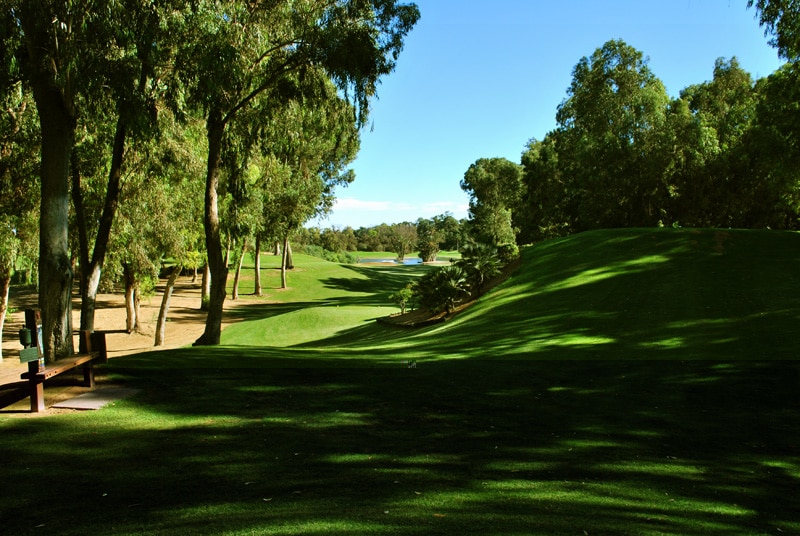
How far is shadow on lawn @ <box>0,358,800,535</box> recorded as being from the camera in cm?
452

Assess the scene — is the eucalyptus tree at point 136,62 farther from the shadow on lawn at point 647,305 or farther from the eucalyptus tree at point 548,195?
the eucalyptus tree at point 548,195

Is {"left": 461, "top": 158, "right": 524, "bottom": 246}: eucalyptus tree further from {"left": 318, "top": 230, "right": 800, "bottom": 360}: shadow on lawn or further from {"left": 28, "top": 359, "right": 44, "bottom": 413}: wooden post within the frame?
{"left": 28, "top": 359, "right": 44, "bottom": 413}: wooden post

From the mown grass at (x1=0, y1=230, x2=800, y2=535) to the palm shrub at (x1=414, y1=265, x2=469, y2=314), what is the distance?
8.47 m

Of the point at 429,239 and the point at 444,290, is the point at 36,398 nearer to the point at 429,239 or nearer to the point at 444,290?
the point at 444,290

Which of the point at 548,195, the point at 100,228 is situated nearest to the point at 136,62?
the point at 100,228

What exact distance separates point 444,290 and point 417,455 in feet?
58.9

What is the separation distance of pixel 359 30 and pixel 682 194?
34.9 m

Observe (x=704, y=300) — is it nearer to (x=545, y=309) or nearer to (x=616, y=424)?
(x=545, y=309)

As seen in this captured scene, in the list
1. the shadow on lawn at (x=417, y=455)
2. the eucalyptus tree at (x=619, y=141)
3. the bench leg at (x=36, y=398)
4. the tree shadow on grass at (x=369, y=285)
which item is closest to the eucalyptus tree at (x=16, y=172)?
the bench leg at (x=36, y=398)

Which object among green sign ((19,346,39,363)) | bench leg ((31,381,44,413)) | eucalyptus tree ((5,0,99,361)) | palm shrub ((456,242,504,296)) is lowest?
bench leg ((31,381,44,413))

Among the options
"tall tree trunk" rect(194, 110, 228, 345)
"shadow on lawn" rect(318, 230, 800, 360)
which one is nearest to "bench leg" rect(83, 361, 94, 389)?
"tall tree trunk" rect(194, 110, 228, 345)

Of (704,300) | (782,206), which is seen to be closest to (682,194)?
(782,206)

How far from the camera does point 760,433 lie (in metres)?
7.93

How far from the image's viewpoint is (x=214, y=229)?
1589cm
